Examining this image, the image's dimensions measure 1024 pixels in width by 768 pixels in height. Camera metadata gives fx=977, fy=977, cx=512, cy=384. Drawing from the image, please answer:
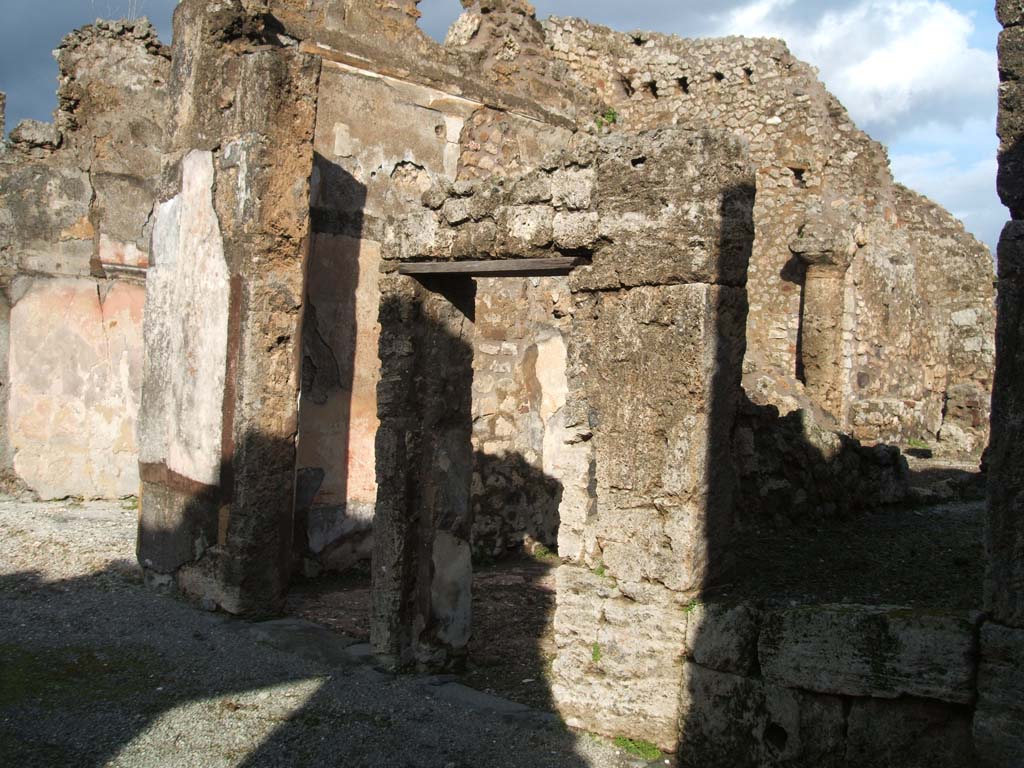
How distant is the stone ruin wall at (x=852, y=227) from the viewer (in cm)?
1266

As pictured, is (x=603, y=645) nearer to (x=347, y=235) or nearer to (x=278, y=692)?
(x=278, y=692)

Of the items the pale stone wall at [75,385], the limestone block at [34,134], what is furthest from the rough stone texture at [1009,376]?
the limestone block at [34,134]

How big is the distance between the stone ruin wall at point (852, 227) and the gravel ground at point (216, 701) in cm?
819

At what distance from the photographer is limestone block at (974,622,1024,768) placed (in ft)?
10.5

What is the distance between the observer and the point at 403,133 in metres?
7.67

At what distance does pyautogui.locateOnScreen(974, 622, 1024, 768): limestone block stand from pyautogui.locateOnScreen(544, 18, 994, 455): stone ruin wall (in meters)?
8.93

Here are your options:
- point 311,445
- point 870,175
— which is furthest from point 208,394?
point 870,175

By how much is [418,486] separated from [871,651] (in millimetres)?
2533

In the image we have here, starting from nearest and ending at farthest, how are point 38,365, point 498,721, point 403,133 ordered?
point 498,721
point 403,133
point 38,365

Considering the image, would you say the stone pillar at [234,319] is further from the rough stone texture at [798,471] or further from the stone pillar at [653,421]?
the rough stone texture at [798,471]

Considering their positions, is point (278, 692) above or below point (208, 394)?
below

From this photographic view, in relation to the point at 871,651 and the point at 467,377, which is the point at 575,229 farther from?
the point at 871,651

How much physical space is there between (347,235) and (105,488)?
4.01 m

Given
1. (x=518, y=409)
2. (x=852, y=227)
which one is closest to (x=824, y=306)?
(x=852, y=227)
